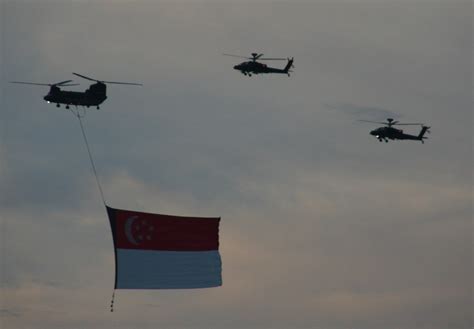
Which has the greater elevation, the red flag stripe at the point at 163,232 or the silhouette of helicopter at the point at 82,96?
the silhouette of helicopter at the point at 82,96

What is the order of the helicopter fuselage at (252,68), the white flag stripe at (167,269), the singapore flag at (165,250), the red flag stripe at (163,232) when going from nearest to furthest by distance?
the white flag stripe at (167,269) → the singapore flag at (165,250) → the red flag stripe at (163,232) → the helicopter fuselage at (252,68)

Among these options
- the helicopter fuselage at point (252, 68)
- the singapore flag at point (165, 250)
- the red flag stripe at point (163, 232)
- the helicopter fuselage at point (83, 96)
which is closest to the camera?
the singapore flag at point (165, 250)

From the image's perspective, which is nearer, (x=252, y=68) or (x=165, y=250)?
(x=165, y=250)

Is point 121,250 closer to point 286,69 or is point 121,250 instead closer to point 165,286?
point 165,286

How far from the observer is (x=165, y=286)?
87938mm

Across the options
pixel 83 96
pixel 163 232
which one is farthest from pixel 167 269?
pixel 83 96

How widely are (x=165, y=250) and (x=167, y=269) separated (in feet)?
7.49

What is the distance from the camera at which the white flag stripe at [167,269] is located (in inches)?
3477

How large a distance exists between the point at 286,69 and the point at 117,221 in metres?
71.1

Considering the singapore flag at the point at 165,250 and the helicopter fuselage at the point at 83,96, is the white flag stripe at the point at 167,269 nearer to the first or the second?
the singapore flag at the point at 165,250

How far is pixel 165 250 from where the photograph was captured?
9356 cm

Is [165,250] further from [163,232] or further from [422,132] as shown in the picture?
[422,132]

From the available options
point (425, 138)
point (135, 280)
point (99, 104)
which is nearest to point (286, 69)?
point (425, 138)

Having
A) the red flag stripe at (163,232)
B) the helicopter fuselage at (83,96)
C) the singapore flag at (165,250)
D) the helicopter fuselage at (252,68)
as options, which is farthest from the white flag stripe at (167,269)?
the helicopter fuselage at (252,68)
